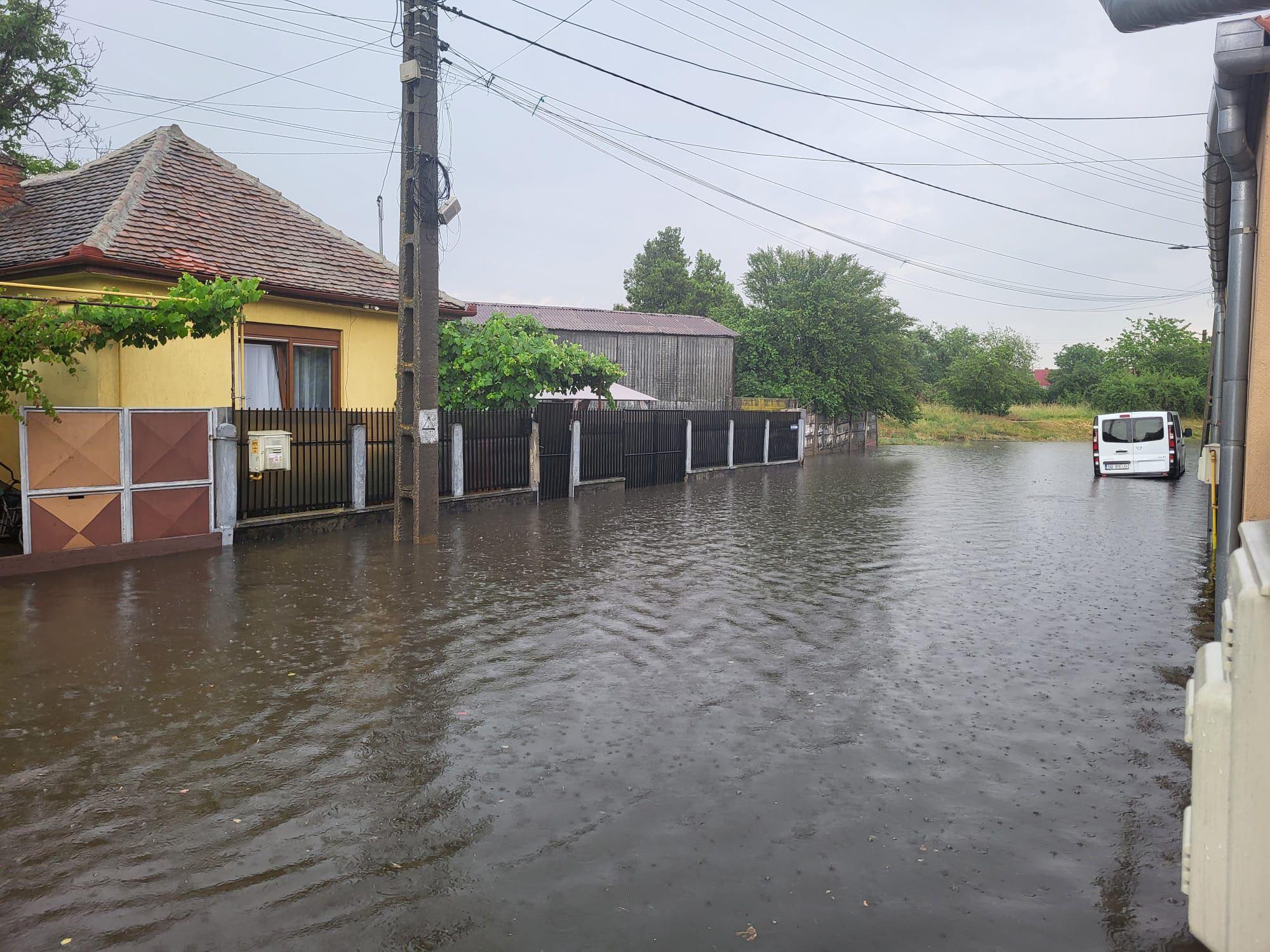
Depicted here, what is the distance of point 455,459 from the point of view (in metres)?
17.6

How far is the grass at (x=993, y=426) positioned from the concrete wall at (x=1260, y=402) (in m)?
52.0

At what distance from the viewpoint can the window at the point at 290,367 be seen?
16938 millimetres

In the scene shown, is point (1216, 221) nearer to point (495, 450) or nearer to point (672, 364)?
point (495, 450)

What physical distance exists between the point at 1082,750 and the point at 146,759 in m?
5.09

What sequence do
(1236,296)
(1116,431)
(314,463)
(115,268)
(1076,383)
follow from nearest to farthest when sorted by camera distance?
1. (1236,296)
2. (115,268)
3. (314,463)
4. (1116,431)
5. (1076,383)

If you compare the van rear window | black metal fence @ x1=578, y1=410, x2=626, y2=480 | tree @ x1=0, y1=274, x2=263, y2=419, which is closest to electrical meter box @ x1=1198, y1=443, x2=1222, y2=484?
tree @ x1=0, y1=274, x2=263, y2=419

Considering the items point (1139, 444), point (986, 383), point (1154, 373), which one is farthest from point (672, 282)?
point (1139, 444)

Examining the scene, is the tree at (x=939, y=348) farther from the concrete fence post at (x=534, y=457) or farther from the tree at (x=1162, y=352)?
the concrete fence post at (x=534, y=457)

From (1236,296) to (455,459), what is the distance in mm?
13270

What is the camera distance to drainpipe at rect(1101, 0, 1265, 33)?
12.4 ft

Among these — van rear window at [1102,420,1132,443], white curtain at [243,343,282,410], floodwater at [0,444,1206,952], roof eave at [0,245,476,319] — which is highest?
roof eave at [0,245,476,319]

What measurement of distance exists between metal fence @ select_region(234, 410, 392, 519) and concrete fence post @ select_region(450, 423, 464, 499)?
136 centimetres

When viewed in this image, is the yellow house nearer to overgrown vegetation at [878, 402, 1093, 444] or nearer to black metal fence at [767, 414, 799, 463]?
black metal fence at [767, 414, 799, 463]

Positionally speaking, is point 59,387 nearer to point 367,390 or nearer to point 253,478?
point 253,478
